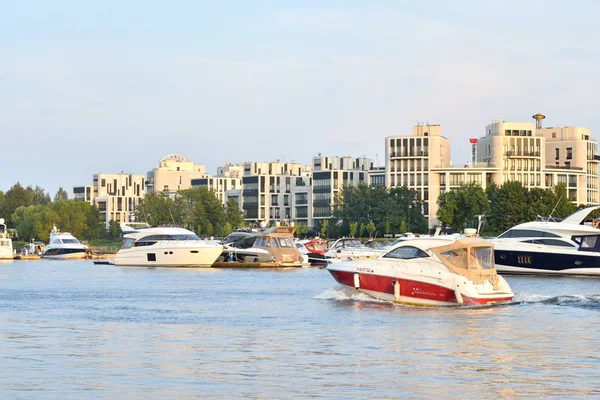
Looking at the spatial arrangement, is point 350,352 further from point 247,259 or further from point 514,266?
point 247,259

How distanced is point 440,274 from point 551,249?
113ft

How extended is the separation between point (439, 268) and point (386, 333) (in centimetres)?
1025

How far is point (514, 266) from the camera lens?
80562mm

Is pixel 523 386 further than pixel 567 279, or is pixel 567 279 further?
pixel 567 279

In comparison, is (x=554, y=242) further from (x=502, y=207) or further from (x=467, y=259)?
(x=502, y=207)

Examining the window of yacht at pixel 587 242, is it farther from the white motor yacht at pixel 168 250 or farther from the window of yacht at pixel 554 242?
the white motor yacht at pixel 168 250

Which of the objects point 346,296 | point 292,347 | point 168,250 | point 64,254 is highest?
point 168,250


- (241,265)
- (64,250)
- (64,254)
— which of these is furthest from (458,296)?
(64,254)

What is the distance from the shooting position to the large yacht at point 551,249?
257ft

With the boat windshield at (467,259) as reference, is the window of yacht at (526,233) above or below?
above

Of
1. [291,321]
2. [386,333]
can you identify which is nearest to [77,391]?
[386,333]

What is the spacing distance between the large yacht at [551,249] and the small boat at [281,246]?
88.1 feet

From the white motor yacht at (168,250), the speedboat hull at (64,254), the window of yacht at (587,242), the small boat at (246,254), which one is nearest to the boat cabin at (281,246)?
the small boat at (246,254)

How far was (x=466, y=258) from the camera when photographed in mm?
46906
